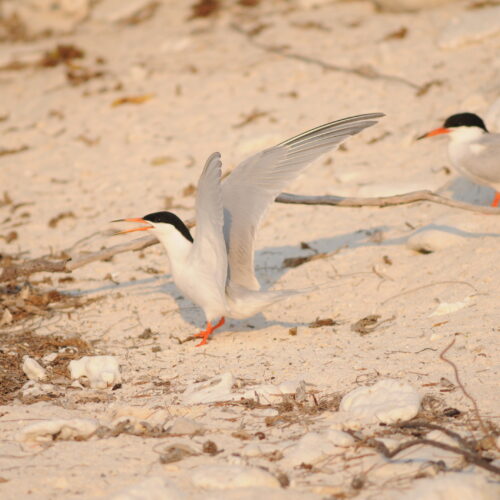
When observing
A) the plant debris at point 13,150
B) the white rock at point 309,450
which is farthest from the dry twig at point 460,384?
the plant debris at point 13,150

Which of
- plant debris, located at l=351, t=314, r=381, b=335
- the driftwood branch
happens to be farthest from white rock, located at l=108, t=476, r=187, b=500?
the driftwood branch

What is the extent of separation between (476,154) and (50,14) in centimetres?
884

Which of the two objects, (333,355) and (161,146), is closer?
(333,355)

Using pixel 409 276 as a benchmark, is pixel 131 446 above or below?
above

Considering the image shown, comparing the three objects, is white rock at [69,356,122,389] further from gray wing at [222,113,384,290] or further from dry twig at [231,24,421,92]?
dry twig at [231,24,421,92]

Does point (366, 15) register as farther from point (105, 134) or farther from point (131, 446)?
point (131, 446)

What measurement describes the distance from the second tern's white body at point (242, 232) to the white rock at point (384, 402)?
4.37ft

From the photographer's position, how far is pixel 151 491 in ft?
8.96

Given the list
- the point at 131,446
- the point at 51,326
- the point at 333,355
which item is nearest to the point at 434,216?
the point at 333,355

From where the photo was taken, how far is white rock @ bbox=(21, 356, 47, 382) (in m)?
4.27

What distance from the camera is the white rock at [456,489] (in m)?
2.58

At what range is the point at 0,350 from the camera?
4.71 m

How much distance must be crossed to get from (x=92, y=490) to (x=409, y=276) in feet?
9.88

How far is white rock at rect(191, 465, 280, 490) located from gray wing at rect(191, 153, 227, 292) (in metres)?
1.70
